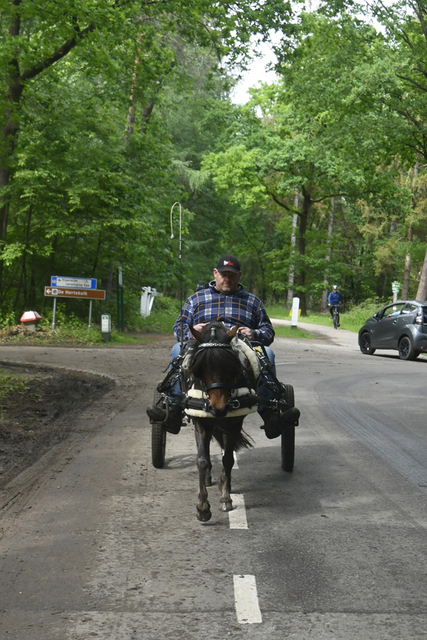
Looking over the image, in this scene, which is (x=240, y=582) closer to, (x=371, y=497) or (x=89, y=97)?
(x=371, y=497)

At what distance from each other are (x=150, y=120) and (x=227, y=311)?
23314 millimetres

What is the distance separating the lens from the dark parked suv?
2227 centimetres

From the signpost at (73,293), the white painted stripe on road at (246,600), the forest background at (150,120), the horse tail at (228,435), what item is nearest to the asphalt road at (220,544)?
the white painted stripe on road at (246,600)

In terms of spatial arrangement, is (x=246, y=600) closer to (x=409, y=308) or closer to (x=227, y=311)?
(x=227, y=311)

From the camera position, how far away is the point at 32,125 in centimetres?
2327

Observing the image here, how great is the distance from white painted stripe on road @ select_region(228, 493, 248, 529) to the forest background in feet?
26.3

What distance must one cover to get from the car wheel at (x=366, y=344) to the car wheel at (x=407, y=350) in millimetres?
1695

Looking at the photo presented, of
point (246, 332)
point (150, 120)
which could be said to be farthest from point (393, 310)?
point (246, 332)

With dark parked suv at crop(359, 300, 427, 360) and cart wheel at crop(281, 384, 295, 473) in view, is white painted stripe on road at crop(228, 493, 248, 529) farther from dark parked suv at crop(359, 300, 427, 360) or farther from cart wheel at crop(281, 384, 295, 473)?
dark parked suv at crop(359, 300, 427, 360)

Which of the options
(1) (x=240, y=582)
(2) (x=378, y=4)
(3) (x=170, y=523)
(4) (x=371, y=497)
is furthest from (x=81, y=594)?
(2) (x=378, y=4)

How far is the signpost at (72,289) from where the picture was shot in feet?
81.0

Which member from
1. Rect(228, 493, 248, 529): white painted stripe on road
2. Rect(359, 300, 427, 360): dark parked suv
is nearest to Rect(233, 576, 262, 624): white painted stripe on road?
Rect(228, 493, 248, 529): white painted stripe on road

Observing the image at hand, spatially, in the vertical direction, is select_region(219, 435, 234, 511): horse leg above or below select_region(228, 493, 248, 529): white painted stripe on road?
above

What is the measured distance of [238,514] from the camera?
591 centimetres
